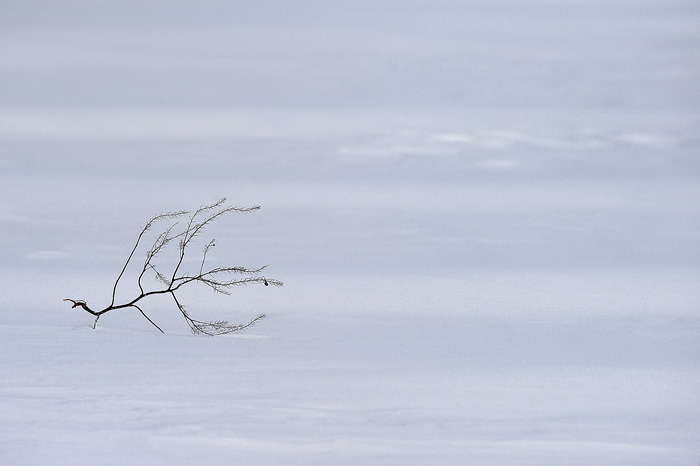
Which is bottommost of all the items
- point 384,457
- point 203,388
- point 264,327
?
point 384,457

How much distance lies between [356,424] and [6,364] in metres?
1.08

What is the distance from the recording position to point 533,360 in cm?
270

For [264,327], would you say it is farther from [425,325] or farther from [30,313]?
[30,313]

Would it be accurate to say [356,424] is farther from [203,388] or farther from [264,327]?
[264,327]

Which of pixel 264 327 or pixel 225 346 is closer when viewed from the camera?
pixel 225 346

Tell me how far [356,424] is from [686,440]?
2.40 feet

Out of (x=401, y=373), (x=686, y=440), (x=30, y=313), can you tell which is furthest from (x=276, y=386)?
(x=30, y=313)

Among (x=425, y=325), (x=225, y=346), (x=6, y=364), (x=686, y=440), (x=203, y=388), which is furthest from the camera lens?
(x=425, y=325)

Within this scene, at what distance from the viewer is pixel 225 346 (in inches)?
115

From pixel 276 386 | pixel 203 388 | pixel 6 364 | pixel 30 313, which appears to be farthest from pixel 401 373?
pixel 30 313

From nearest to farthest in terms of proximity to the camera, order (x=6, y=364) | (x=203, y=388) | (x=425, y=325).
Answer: (x=203, y=388) → (x=6, y=364) → (x=425, y=325)

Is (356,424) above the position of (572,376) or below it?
below

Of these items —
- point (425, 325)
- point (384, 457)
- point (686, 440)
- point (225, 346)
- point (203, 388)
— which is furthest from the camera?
point (425, 325)

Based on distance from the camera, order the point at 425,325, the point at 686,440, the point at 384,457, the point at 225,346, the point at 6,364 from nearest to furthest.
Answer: the point at 384,457
the point at 686,440
the point at 6,364
the point at 225,346
the point at 425,325
